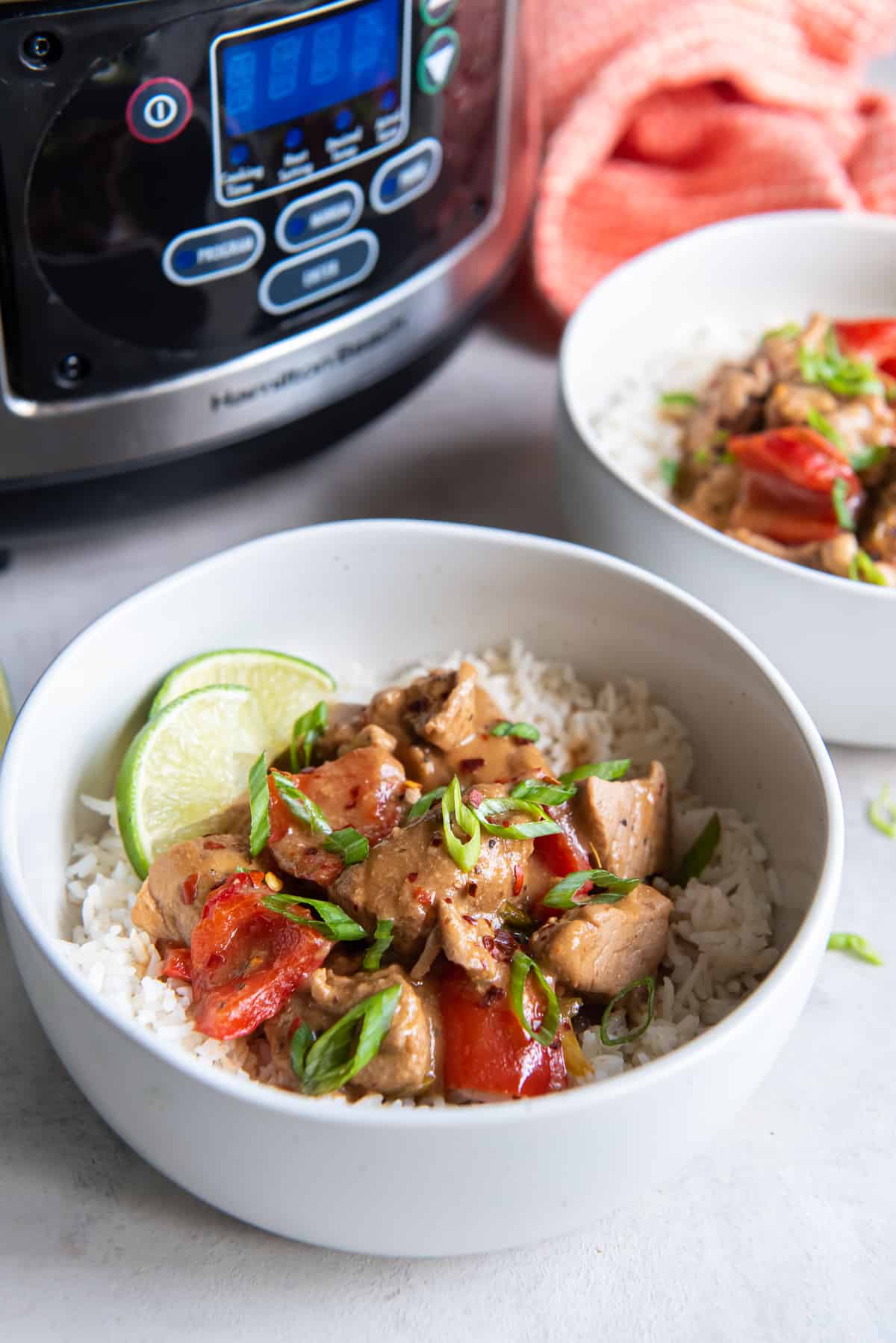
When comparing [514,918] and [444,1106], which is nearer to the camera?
[444,1106]

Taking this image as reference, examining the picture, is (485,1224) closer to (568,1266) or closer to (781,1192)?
(568,1266)

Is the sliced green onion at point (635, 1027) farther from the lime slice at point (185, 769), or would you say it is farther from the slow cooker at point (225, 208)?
the slow cooker at point (225, 208)

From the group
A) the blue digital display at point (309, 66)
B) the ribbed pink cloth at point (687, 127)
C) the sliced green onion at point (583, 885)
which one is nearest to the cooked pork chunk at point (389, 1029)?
the sliced green onion at point (583, 885)

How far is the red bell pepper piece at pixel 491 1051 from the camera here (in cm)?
86

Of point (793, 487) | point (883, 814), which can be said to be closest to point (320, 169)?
point (793, 487)

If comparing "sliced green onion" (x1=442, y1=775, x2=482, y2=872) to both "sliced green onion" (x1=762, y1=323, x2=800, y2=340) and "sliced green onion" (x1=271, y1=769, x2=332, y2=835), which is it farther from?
"sliced green onion" (x1=762, y1=323, x2=800, y2=340)

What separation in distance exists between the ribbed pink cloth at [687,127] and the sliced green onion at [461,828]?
92cm

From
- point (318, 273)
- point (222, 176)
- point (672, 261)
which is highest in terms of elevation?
point (222, 176)

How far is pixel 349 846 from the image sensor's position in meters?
0.95

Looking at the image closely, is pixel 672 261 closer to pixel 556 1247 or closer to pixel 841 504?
pixel 841 504

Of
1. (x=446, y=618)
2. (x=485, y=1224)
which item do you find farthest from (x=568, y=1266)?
(x=446, y=618)

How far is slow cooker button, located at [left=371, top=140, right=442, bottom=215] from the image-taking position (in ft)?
4.08

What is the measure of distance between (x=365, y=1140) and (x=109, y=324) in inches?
28.3

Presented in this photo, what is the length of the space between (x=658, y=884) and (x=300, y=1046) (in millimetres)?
318
